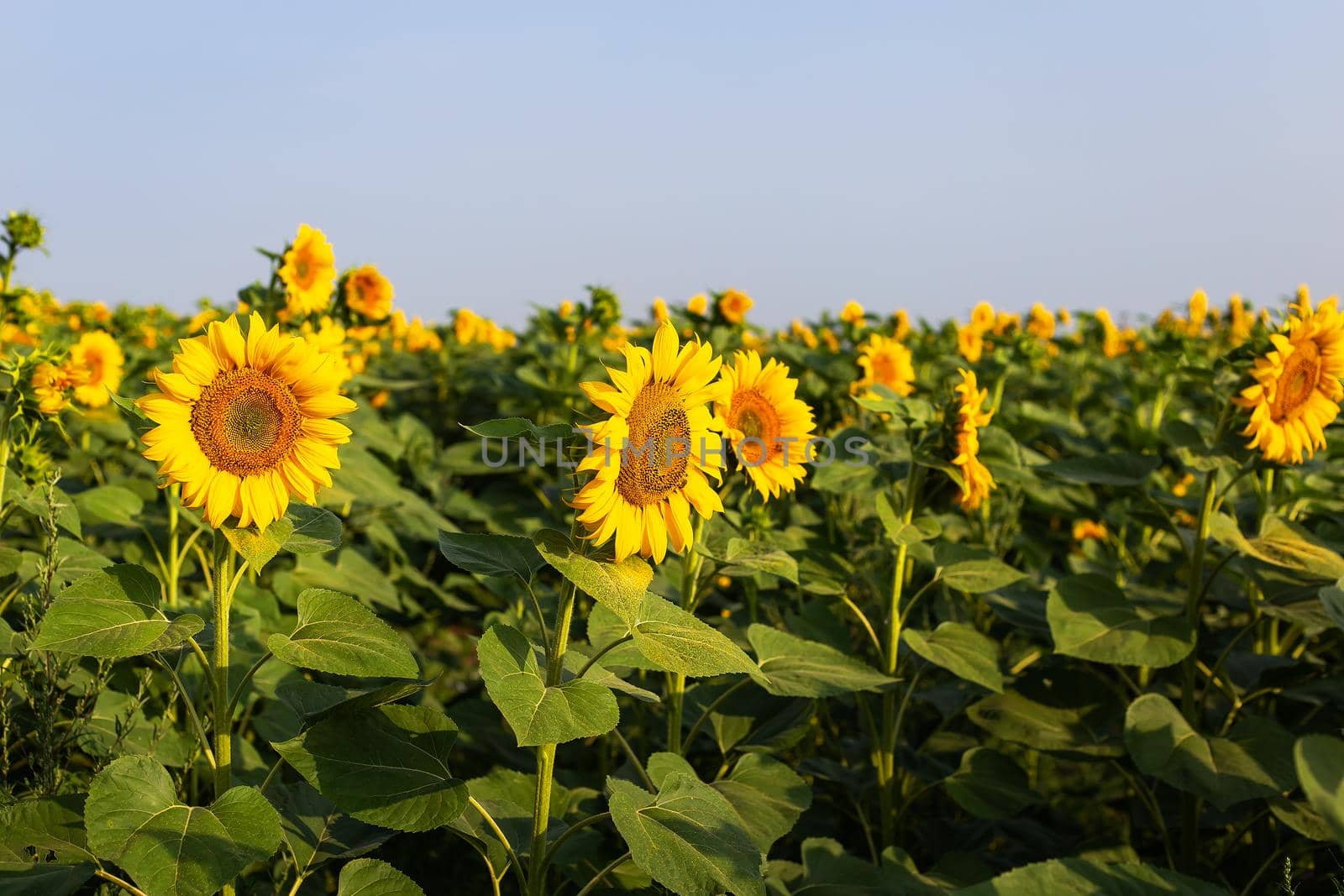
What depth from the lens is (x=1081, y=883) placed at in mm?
2012

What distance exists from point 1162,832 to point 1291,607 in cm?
71

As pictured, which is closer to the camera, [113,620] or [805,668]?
[113,620]

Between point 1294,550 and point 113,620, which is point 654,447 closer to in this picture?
point 113,620

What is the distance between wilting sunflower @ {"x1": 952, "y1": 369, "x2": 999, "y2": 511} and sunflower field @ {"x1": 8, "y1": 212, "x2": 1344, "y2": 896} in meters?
0.02

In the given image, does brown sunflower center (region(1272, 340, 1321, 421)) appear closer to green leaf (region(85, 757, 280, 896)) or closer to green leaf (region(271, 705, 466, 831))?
green leaf (region(271, 705, 466, 831))

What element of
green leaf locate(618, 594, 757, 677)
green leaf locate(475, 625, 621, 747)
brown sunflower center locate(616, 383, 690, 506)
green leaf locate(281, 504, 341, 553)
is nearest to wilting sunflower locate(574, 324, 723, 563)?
brown sunflower center locate(616, 383, 690, 506)

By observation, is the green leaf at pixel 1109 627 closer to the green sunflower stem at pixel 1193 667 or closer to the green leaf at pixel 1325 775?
the green sunflower stem at pixel 1193 667

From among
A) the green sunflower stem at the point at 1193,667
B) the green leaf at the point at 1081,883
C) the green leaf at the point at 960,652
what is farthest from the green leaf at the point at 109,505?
the green sunflower stem at the point at 1193,667

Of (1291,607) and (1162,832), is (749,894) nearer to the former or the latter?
(1162,832)

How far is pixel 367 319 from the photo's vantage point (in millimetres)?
4645

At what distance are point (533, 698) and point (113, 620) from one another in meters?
0.72

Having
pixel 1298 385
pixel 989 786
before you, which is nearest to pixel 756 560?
pixel 989 786

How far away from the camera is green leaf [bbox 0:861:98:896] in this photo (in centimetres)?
172

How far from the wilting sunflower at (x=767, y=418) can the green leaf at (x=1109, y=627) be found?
112 cm
